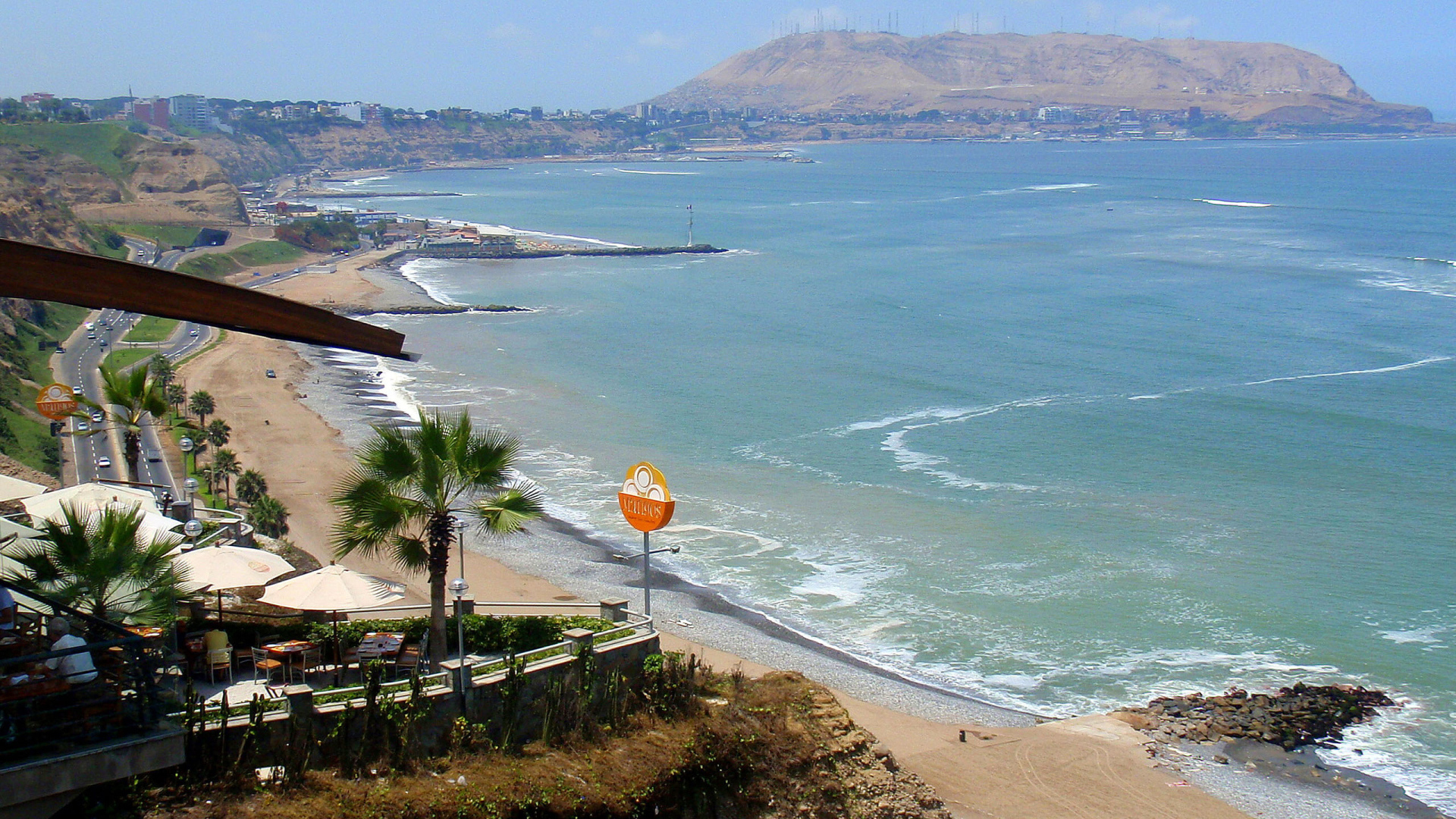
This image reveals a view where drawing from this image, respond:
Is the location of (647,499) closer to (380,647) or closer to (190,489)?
(380,647)

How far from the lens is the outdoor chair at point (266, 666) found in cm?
1528

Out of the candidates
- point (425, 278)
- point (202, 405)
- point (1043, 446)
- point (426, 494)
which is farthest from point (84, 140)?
point (426, 494)

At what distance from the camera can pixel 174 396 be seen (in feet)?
156

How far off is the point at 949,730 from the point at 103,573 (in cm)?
1621

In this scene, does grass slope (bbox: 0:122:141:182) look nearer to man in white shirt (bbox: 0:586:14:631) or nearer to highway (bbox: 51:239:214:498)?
highway (bbox: 51:239:214:498)

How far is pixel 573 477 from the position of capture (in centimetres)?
4303

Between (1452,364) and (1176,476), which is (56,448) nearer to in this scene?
(1176,476)

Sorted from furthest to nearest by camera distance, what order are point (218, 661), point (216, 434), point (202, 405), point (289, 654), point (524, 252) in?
point (524, 252) < point (202, 405) < point (216, 434) < point (289, 654) < point (218, 661)

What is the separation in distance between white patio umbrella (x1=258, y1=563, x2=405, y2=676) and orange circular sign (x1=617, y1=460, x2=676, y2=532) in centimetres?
393

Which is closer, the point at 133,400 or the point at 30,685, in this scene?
the point at 30,685

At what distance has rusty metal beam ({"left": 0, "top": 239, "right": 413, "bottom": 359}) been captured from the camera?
10180 mm

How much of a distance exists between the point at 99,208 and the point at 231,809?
122621 mm

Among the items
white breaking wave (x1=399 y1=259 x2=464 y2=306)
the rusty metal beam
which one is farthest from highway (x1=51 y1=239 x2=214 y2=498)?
white breaking wave (x1=399 y1=259 x2=464 y2=306)

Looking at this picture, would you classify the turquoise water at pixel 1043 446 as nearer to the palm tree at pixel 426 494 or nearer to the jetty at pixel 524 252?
the jetty at pixel 524 252
